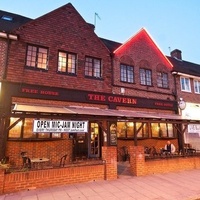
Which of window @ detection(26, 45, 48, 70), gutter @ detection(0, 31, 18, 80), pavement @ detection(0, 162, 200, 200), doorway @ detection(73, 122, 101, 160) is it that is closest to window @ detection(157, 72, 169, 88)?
doorway @ detection(73, 122, 101, 160)

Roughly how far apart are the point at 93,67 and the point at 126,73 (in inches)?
118

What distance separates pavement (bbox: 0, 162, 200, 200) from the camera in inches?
252

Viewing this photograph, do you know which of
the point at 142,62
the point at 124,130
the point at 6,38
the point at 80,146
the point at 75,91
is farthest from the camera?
the point at 142,62

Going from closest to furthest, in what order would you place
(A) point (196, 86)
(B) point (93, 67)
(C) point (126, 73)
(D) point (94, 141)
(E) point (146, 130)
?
(D) point (94, 141), (B) point (93, 67), (C) point (126, 73), (E) point (146, 130), (A) point (196, 86)

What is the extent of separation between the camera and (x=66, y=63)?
12.7 m

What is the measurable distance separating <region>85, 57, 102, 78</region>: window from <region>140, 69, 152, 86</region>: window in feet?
13.5

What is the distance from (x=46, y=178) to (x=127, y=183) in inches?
136

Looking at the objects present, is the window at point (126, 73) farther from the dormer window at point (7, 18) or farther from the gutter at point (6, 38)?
the dormer window at point (7, 18)

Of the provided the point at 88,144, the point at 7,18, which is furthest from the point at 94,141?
the point at 7,18

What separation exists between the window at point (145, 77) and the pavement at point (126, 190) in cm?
875

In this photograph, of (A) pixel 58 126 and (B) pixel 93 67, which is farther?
(B) pixel 93 67

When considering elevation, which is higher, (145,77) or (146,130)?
(145,77)

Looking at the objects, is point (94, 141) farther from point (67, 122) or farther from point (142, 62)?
point (142, 62)

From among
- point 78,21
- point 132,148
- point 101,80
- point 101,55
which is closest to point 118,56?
point 101,55
